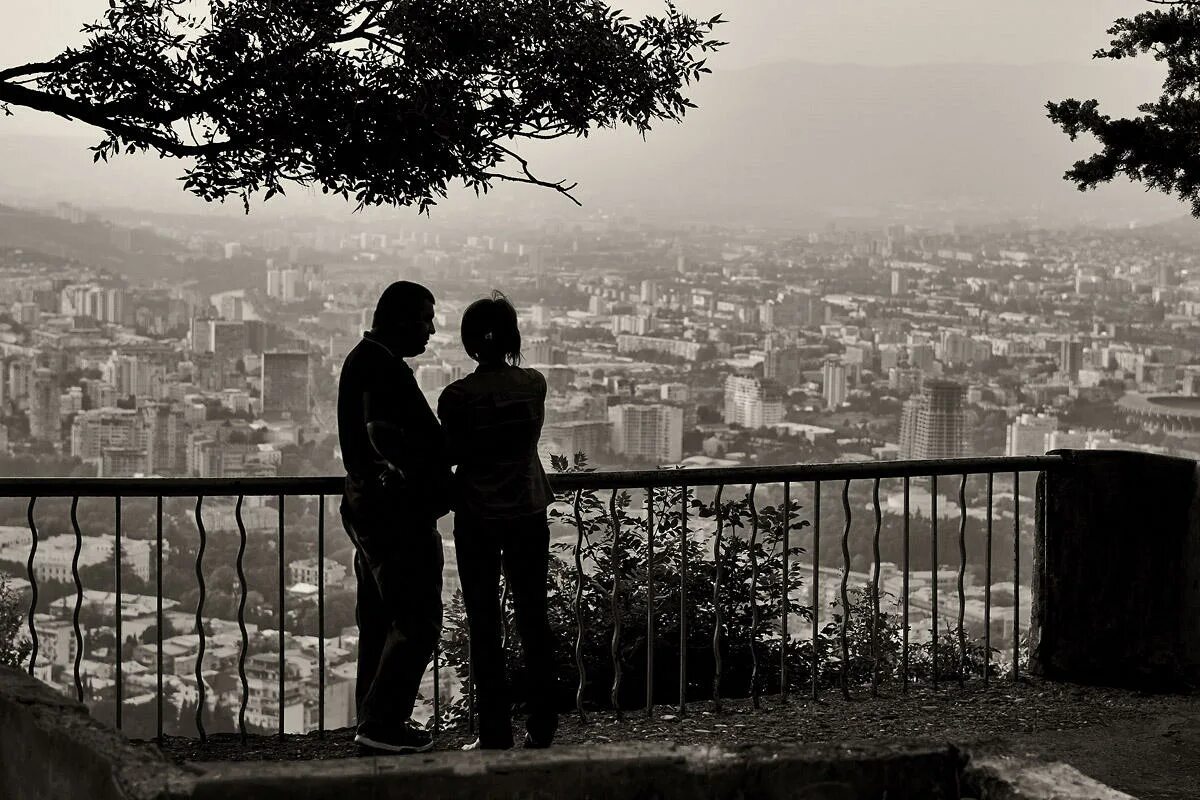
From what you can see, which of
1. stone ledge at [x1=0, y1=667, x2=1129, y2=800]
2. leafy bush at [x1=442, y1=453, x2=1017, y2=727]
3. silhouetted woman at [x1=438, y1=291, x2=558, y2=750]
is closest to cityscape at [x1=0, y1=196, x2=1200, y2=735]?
leafy bush at [x1=442, y1=453, x2=1017, y2=727]

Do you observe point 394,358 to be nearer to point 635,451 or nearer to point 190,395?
point 635,451

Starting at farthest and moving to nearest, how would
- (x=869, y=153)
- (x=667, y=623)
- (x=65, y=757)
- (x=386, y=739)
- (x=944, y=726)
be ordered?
(x=869, y=153)
(x=667, y=623)
(x=944, y=726)
(x=386, y=739)
(x=65, y=757)

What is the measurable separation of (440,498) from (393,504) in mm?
182

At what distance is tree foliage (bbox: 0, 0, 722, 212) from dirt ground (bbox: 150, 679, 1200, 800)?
2500 mm

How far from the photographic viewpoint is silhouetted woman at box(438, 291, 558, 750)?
188 inches

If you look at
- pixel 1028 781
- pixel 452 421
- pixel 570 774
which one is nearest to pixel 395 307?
pixel 452 421

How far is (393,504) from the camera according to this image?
194 inches

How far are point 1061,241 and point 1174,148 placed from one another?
1201 inches

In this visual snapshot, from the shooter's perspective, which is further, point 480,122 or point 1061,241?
point 1061,241

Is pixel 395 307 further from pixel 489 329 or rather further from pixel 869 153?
pixel 869 153

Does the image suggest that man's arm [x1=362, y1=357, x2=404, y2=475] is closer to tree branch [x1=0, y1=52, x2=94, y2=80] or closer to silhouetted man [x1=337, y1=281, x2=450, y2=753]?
silhouetted man [x1=337, y1=281, x2=450, y2=753]

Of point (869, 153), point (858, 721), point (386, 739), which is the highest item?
point (869, 153)

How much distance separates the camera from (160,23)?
5.98 m

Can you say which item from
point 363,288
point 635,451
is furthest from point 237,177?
point 363,288
